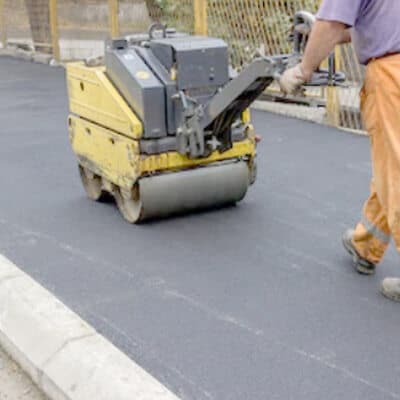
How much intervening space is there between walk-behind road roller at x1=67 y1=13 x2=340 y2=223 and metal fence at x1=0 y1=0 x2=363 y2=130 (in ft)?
1.52

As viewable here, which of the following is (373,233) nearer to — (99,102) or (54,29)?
(99,102)

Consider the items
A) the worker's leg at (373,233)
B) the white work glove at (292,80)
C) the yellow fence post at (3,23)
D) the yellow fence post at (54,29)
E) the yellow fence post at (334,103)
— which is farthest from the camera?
the yellow fence post at (3,23)

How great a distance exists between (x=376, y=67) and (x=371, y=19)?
8.1 inches

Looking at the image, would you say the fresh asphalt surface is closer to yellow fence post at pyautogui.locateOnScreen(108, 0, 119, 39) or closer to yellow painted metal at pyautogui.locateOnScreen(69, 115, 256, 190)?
yellow painted metal at pyautogui.locateOnScreen(69, 115, 256, 190)

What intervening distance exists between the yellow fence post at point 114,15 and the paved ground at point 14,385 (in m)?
9.32

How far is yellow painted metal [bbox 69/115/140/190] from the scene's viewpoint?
4350 mm

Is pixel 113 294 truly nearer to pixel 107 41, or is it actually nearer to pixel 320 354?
pixel 320 354

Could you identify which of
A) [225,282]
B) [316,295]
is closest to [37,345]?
[225,282]

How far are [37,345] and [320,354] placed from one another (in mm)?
1155

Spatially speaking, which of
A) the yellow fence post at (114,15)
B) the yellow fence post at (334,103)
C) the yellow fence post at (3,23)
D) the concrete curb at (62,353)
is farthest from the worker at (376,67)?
the yellow fence post at (3,23)

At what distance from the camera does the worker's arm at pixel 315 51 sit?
10.3 ft

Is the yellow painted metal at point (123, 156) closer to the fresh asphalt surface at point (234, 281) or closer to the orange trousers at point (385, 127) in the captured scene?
the fresh asphalt surface at point (234, 281)

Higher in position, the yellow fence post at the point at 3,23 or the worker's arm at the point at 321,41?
the worker's arm at the point at 321,41

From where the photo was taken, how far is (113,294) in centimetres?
362
